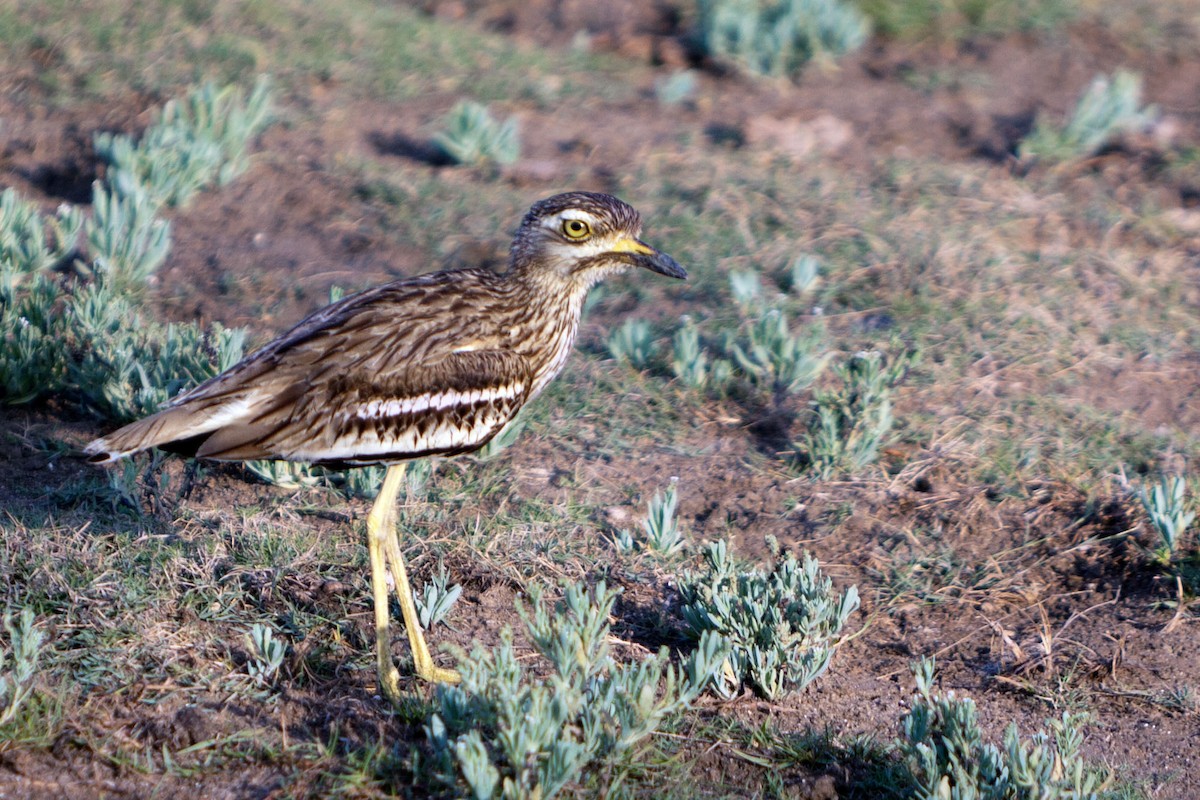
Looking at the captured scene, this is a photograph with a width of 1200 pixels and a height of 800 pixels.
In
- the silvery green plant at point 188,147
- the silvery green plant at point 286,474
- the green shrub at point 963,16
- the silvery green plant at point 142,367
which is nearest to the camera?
the silvery green plant at point 286,474

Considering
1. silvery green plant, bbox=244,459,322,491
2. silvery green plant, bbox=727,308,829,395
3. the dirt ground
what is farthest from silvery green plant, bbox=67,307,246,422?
silvery green plant, bbox=727,308,829,395

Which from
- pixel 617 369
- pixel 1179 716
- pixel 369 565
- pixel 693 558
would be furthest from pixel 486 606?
pixel 1179 716

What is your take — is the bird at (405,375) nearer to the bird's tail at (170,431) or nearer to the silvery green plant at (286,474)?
the bird's tail at (170,431)

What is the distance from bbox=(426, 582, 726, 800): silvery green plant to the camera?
3.26 metres

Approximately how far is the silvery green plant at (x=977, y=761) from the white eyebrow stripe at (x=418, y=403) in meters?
1.64

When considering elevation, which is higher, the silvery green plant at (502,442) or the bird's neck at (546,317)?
the bird's neck at (546,317)

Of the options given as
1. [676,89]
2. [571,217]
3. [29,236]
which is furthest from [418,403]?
[676,89]

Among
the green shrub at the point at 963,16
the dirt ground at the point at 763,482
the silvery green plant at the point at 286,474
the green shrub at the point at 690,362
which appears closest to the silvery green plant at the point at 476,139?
the dirt ground at the point at 763,482

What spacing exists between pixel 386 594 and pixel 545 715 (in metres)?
0.99

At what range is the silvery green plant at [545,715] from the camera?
3262mm

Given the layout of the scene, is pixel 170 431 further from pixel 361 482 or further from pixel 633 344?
pixel 633 344

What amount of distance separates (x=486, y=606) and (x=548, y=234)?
1309 mm

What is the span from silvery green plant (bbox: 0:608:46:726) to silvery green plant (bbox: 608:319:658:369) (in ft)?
9.21

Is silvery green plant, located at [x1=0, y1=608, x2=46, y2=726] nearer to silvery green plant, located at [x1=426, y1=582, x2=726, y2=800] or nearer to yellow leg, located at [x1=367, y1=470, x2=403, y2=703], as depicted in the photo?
yellow leg, located at [x1=367, y1=470, x2=403, y2=703]
